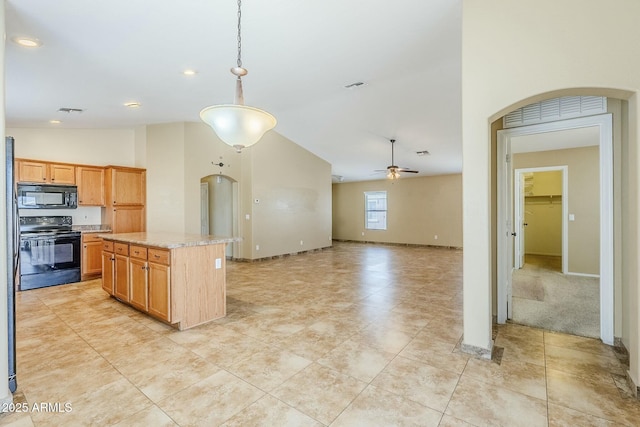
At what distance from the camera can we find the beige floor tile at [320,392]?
6.40ft

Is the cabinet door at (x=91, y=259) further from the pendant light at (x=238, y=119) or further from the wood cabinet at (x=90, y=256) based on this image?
the pendant light at (x=238, y=119)

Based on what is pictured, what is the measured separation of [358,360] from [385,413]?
684 mm

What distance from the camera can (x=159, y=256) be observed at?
3311 mm

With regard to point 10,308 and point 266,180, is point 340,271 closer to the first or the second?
point 266,180

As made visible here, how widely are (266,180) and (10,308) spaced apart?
605 centimetres

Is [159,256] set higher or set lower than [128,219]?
lower

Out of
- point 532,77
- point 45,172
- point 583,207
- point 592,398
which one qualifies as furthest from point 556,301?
point 45,172

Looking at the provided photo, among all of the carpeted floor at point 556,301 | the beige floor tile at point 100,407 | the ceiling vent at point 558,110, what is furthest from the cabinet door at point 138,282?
the ceiling vent at point 558,110

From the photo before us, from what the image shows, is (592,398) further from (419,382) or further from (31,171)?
(31,171)

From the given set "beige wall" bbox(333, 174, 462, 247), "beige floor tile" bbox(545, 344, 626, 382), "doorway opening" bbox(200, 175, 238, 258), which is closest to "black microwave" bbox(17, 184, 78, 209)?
"doorway opening" bbox(200, 175, 238, 258)

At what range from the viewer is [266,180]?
7949 mm

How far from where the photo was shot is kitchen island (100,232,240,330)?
321cm

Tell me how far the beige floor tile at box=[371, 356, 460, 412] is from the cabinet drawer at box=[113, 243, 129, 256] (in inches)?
133

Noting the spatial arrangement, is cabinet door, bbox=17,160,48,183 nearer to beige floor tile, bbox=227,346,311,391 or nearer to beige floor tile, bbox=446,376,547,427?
beige floor tile, bbox=227,346,311,391
